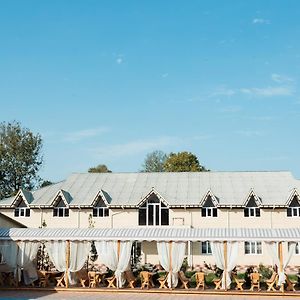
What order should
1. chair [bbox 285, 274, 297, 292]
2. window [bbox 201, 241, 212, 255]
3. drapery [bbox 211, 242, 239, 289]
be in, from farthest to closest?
window [bbox 201, 241, 212, 255] → drapery [bbox 211, 242, 239, 289] → chair [bbox 285, 274, 297, 292]

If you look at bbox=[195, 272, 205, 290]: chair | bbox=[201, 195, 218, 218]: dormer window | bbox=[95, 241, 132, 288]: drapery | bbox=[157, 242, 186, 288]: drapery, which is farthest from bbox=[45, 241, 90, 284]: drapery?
bbox=[201, 195, 218, 218]: dormer window

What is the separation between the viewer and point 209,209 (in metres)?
33.2

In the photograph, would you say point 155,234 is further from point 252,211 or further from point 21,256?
point 252,211

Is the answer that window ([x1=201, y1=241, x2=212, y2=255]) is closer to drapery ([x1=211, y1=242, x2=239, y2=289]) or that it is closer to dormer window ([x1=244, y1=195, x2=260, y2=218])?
dormer window ([x1=244, y1=195, x2=260, y2=218])

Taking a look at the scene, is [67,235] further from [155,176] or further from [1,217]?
[155,176]

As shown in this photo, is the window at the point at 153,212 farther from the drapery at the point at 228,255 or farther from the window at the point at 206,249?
the drapery at the point at 228,255

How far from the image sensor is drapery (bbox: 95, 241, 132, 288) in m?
20.5

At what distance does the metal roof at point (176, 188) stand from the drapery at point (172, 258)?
1261 centimetres

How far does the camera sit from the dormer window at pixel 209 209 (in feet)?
109

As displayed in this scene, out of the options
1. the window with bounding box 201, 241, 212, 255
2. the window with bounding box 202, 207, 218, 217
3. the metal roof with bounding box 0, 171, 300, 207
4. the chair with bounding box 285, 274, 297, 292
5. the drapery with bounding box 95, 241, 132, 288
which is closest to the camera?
the chair with bounding box 285, 274, 297, 292

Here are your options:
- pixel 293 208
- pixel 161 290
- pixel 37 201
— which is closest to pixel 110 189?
pixel 37 201

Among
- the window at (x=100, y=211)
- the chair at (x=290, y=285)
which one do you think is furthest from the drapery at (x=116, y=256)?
the window at (x=100, y=211)

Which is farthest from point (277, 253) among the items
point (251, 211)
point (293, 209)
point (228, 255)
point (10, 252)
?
point (293, 209)

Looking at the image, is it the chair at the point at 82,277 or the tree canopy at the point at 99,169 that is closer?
the chair at the point at 82,277
